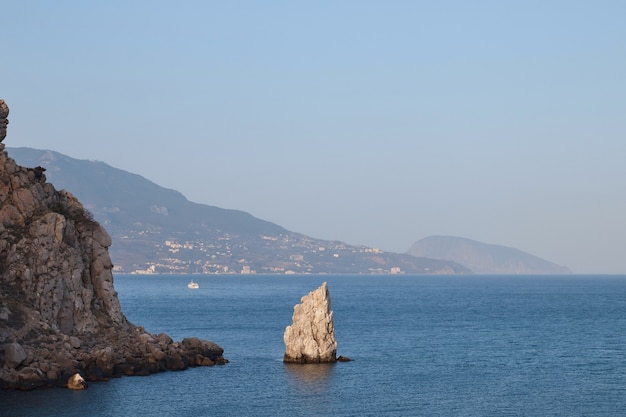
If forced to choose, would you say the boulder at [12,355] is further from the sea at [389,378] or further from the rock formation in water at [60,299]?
the sea at [389,378]

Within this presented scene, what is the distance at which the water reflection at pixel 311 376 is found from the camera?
74.4 meters

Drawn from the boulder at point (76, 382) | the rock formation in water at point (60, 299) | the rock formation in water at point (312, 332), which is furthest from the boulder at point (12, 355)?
the rock formation in water at point (312, 332)

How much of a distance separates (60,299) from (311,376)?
22.3 metres

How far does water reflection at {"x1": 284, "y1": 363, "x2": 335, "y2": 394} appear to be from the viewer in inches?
2928

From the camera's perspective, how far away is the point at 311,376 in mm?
80312

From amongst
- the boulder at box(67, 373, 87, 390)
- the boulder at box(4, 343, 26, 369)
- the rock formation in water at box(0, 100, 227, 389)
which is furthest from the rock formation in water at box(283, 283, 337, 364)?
the boulder at box(4, 343, 26, 369)

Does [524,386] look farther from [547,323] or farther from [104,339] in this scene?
[547,323]

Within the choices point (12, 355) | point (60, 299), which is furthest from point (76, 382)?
point (60, 299)

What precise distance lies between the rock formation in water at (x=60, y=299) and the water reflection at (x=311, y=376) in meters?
8.07

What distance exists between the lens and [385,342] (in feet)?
365

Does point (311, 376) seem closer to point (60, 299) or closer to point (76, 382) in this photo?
point (76, 382)

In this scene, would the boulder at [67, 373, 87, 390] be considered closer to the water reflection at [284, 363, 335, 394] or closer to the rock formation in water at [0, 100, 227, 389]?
the rock formation in water at [0, 100, 227, 389]

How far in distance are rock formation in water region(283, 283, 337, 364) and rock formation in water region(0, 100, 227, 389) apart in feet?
22.6

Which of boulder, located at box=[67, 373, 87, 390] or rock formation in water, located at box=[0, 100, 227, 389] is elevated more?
rock formation in water, located at box=[0, 100, 227, 389]
